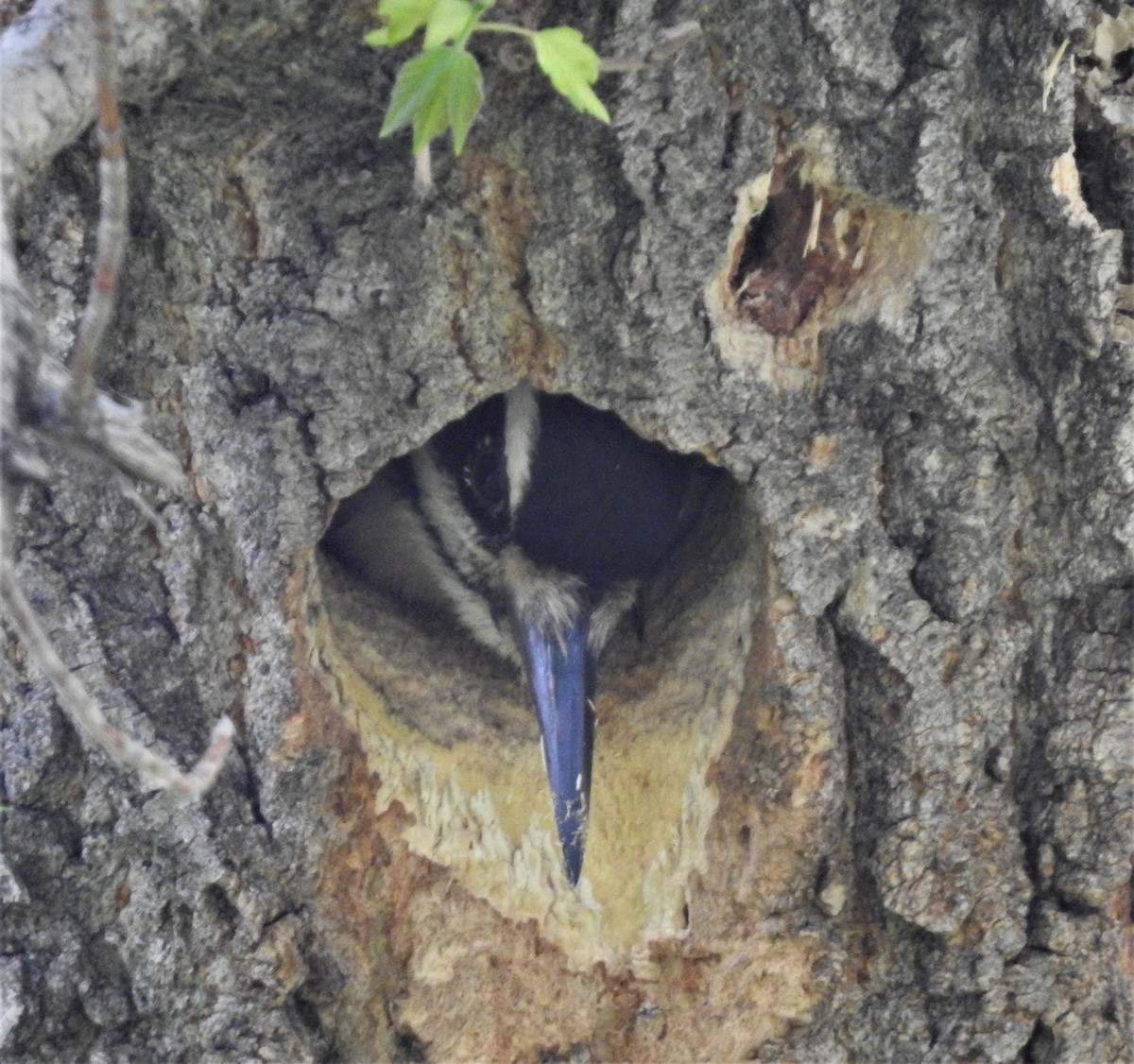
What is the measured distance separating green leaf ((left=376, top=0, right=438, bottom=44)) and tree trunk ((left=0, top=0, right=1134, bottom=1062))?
31cm

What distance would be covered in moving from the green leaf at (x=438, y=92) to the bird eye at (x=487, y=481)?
125cm

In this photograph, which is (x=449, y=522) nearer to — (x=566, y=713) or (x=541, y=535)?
(x=541, y=535)

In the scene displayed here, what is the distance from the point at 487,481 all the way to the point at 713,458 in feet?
2.86

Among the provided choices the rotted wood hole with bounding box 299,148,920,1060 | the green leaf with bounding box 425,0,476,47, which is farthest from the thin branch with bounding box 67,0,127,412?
the rotted wood hole with bounding box 299,148,920,1060

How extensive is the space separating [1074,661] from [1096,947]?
37 centimetres

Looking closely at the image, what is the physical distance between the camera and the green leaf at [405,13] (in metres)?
1.38

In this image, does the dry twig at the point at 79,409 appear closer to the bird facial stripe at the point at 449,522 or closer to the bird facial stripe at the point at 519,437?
the bird facial stripe at the point at 519,437

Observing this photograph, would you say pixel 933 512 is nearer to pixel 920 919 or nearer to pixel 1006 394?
pixel 1006 394

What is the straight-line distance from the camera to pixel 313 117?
1772 mm

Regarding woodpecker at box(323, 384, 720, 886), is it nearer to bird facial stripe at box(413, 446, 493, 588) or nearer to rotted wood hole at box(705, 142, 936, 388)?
bird facial stripe at box(413, 446, 493, 588)

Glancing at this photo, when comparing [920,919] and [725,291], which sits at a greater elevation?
[725,291]

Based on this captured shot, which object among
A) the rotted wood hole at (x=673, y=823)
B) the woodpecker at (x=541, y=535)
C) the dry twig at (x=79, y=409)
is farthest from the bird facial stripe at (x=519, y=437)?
the dry twig at (x=79, y=409)

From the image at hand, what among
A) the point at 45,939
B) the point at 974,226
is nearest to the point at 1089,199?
the point at 974,226

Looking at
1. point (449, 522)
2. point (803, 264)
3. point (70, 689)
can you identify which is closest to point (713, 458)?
point (803, 264)
